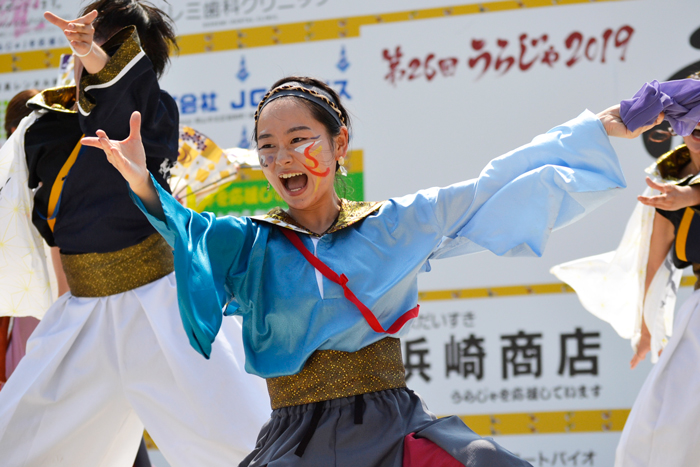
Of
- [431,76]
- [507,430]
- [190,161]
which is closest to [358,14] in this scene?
[431,76]

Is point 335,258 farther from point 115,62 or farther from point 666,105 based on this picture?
point 115,62

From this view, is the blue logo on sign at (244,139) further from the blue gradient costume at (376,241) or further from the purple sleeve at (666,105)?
the purple sleeve at (666,105)

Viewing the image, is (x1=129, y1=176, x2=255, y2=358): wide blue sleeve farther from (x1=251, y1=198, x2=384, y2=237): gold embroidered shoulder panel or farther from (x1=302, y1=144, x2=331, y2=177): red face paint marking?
(x1=302, y1=144, x2=331, y2=177): red face paint marking

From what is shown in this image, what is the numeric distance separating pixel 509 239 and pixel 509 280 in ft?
7.34

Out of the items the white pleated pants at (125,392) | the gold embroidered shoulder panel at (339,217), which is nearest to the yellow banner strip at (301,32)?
the white pleated pants at (125,392)

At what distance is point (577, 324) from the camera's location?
3.81 metres

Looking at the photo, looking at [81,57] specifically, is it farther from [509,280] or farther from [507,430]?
[507,430]

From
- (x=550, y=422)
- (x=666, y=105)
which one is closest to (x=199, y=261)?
(x=666, y=105)

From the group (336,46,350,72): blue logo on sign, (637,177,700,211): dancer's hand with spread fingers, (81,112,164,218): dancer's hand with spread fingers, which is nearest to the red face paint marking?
(81,112,164,218): dancer's hand with spread fingers

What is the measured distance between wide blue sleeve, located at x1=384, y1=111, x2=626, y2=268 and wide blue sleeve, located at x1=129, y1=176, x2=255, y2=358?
0.41 m

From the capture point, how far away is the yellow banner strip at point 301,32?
397 centimetres

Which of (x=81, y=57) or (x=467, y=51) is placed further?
(x=467, y=51)

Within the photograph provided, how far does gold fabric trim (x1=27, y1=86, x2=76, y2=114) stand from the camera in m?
2.54

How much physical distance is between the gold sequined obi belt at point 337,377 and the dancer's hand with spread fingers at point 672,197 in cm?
97
